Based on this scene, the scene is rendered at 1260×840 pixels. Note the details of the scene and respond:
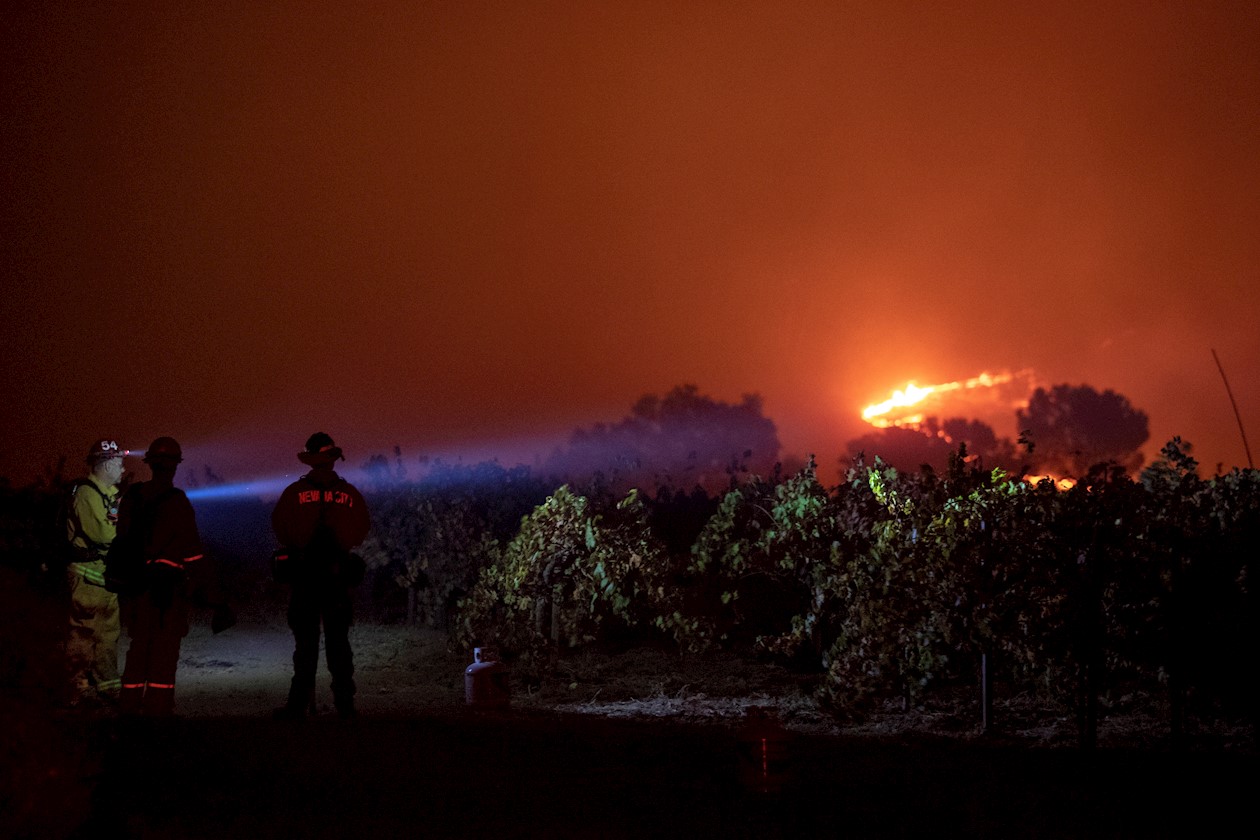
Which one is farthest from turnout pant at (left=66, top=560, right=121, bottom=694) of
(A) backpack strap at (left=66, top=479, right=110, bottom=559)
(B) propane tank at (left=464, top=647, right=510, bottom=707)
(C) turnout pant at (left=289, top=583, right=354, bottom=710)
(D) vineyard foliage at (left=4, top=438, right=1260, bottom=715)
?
(D) vineyard foliage at (left=4, top=438, right=1260, bottom=715)

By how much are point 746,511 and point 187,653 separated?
28.6ft

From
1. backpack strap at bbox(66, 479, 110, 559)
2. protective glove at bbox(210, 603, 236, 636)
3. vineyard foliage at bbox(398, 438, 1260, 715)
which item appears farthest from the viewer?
backpack strap at bbox(66, 479, 110, 559)

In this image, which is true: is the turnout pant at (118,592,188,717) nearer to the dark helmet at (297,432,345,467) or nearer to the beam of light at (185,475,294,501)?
the dark helmet at (297,432,345,467)

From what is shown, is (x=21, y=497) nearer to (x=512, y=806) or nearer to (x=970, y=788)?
(x=512, y=806)

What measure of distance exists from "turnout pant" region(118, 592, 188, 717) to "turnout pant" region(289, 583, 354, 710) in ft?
2.71

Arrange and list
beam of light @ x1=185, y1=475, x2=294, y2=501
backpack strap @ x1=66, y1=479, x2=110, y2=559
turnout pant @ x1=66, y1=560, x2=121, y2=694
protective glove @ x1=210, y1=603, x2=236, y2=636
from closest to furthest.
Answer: protective glove @ x1=210, y1=603, x2=236, y2=636
backpack strap @ x1=66, y1=479, x2=110, y2=559
turnout pant @ x1=66, y1=560, x2=121, y2=694
beam of light @ x1=185, y1=475, x2=294, y2=501

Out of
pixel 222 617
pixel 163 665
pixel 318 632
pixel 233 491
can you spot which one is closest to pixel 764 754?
pixel 318 632

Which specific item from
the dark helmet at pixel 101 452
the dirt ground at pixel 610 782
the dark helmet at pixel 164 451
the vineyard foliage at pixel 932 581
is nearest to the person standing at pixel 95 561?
the dark helmet at pixel 101 452

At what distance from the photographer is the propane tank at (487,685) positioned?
9602mm

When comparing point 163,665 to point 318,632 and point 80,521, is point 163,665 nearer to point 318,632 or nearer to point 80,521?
point 318,632

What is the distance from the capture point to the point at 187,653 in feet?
52.4

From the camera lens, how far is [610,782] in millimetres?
6371

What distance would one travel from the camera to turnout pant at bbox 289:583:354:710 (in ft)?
25.5

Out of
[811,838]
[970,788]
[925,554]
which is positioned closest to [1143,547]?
[925,554]
